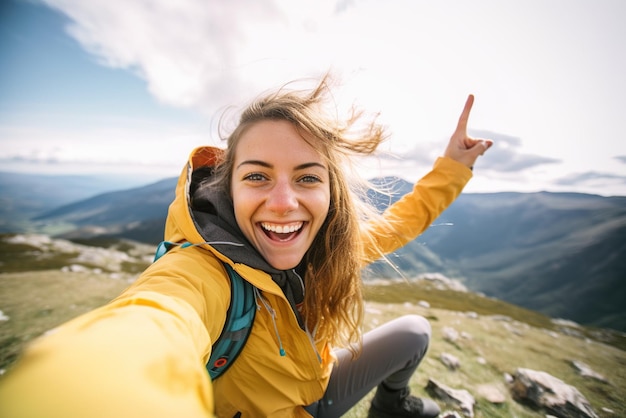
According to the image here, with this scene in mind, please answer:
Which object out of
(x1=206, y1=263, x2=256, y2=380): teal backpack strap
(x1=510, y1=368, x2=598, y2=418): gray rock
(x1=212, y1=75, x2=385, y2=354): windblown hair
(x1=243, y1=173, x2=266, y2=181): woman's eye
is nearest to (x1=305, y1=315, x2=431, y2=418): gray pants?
(x1=212, y1=75, x2=385, y2=354): windblown hair

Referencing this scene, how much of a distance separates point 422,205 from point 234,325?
11.7 feet

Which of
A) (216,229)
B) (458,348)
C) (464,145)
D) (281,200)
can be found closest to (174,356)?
(216,229)

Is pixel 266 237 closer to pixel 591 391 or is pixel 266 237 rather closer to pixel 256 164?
pixel 256 164

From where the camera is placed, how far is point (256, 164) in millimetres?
2625

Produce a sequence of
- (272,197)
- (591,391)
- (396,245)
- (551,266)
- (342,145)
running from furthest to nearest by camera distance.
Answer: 1. (551,266)
2. (591,391)
3. (396,245)
4. (342,145)
5. (272,197)

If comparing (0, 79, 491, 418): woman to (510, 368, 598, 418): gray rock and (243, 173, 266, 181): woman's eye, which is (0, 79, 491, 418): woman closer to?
(243, 173, 266, 181): woman's eye

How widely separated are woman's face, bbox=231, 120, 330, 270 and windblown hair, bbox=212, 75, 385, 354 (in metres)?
0.24

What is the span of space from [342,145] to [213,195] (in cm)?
154

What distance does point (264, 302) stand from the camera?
2.43 m

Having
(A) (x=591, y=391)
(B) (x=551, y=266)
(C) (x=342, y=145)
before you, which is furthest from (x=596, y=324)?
(C) (x=342, y=145)

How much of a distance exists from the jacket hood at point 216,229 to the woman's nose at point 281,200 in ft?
1.37

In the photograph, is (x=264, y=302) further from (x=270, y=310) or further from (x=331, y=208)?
(x=331, y=208)

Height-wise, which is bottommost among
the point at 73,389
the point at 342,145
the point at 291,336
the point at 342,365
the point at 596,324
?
the point at 596,324

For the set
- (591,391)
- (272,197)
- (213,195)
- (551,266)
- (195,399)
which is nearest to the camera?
(195,399)
